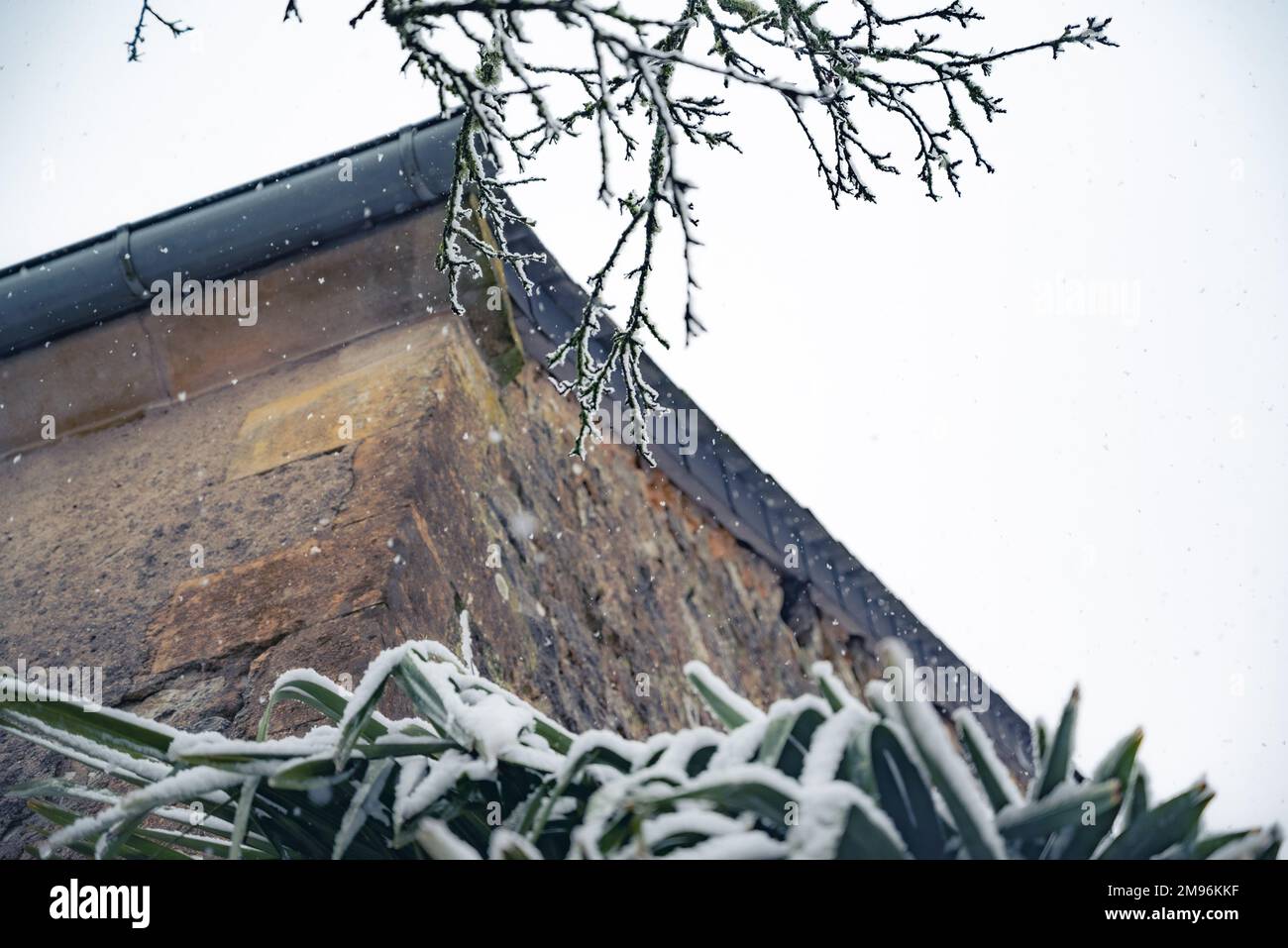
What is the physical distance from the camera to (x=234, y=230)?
3062mm

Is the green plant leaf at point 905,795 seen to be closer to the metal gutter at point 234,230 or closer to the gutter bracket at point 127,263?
the metal gutter at point 234,230

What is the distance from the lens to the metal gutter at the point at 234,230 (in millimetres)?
3041

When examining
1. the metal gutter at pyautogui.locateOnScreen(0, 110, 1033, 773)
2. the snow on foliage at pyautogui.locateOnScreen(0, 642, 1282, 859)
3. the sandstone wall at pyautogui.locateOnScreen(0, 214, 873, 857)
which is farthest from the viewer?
the metal gutter at pyautogui.locateOnScreen(0, 110, 1033, 773)

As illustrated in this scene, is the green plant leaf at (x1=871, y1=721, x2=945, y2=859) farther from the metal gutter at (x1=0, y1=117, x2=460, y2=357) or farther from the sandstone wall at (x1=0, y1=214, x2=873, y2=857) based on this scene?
the metal gutter at (x1=0, y1=117, x2=460, y2=357)

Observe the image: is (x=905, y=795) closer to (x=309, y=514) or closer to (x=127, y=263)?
(x=309, y=514)

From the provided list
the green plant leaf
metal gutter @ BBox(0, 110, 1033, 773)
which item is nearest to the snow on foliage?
the green plant leaf

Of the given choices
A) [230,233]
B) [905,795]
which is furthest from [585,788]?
[230,233]

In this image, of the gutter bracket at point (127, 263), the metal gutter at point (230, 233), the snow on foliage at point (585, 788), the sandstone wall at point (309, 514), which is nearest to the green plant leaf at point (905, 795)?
the snow on foliage at point (585, 788)

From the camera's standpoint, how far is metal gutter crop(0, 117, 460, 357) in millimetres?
3041

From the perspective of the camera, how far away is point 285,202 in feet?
10.1

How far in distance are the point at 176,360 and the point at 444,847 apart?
2.54 meters
